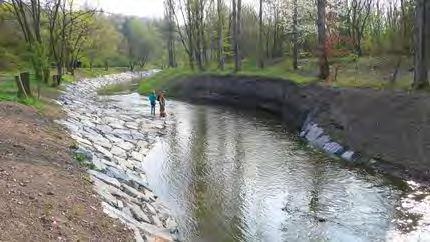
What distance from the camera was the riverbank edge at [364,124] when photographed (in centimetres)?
1820

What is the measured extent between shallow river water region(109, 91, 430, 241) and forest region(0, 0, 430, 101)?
732 centimetres

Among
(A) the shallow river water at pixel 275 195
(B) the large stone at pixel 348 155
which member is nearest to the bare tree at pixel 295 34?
(A) the shallow river water at pixel 275 195

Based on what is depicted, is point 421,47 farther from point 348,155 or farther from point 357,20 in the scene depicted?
point 357,20

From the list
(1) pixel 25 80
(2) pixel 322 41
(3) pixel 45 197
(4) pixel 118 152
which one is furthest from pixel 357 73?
(3) pixel 45 197

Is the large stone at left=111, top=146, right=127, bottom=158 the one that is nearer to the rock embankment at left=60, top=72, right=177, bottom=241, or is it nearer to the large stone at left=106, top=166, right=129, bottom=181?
the rock embankment at left=60, top=72, right=177, bottom=241

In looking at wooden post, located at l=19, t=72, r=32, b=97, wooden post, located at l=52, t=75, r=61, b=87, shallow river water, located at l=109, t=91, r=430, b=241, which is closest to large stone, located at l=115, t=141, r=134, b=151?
shallow river water, located at l=109, t=91, r=430, b=241

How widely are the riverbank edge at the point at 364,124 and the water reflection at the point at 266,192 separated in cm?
107

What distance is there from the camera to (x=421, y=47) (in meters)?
21.8

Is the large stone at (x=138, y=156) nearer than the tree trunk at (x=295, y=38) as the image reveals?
Yes

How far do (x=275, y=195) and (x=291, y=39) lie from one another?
39274mm

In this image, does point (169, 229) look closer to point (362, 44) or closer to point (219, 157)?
point (219, 157)

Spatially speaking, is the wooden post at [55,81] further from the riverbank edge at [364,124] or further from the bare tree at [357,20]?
the bare tree at [357,20]

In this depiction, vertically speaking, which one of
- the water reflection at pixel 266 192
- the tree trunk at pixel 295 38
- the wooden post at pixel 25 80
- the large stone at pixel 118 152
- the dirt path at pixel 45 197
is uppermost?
the tree trunk at pixel 295 38

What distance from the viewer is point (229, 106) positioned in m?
41.8
